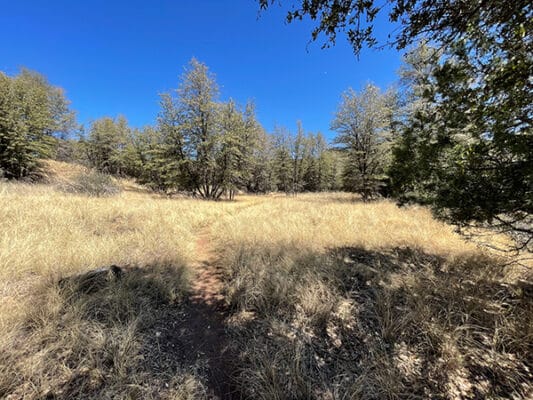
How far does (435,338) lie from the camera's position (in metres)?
2.14

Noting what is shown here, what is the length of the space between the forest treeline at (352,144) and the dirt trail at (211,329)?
3490 millimetres

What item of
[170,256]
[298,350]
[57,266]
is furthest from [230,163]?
[298,350]

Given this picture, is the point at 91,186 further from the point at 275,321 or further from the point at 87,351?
the point at 275,321

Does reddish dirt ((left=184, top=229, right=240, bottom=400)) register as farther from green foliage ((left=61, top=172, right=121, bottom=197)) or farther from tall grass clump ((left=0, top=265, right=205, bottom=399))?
green foliage ((left=61, top=172, right=121, bottom=197))

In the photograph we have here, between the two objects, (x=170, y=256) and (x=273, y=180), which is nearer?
(x=170, y=256)

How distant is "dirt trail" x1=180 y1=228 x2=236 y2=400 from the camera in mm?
1905

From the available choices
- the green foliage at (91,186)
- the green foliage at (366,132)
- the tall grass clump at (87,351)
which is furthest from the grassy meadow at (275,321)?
the green foliage at (366,132)

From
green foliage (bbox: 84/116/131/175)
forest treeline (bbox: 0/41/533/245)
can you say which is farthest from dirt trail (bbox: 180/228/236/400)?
green foliage (bbox: 84/116/131/175)

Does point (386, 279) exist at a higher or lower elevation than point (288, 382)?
higher

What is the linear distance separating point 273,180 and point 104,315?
3241 centimetres

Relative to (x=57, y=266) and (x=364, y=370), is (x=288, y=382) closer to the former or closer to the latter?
(x=364, y=370)

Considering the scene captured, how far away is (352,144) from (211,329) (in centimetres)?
1645

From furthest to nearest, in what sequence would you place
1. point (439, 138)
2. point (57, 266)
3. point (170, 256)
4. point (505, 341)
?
point (170, 256), point (57, 266), point (439, 138), point (505, 341)

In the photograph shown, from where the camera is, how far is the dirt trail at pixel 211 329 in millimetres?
1905
